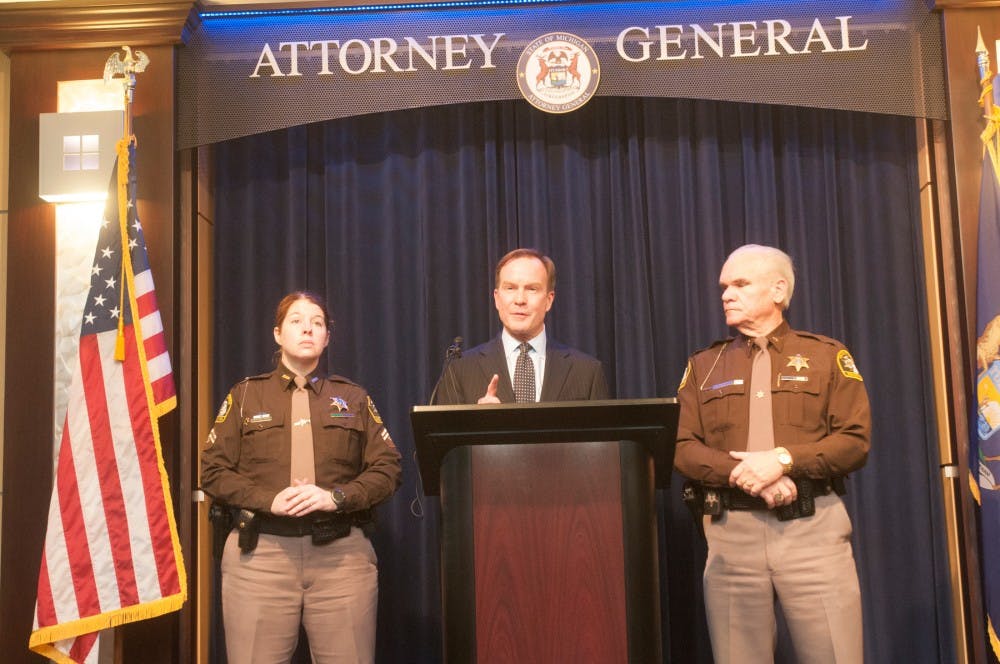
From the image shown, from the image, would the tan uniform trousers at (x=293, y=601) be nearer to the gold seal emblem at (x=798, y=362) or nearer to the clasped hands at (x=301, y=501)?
the clasped hands at (x=301, y=501)

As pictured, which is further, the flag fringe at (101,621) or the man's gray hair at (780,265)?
the flag fringe at (101,621)

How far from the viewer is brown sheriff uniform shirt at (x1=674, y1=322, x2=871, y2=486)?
3.25m

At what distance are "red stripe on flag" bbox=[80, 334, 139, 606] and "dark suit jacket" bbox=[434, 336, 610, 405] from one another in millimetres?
1201

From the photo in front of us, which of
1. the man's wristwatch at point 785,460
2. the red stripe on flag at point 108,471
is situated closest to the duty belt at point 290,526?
the red stripe on flag at point 108,471

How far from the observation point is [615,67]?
14.1ft

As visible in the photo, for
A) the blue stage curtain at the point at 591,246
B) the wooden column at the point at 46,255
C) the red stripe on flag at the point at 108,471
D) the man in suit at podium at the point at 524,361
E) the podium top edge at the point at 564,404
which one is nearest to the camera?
the podium top edge at the point at 564,404

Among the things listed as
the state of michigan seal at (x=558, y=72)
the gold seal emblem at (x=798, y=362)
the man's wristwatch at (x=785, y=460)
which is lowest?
the man's wristwatch at (x=785, y=460)

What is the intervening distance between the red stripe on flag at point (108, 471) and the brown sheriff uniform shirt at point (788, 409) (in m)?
1.95

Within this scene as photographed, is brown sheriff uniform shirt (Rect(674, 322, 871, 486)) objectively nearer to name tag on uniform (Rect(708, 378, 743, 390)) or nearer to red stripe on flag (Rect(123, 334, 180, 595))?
name tag on uniform (Rect(708, 378, 743, 390))

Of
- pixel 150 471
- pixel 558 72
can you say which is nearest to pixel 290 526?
pixel 150 471

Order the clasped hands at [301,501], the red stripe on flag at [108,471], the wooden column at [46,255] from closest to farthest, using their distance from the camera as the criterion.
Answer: the clasped hands at [301,501] → the red stripe on flag at [108,471] → the wooden column at [46,255]

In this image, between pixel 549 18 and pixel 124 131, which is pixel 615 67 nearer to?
pixel 549 18

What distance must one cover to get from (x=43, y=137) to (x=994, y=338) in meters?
3.72

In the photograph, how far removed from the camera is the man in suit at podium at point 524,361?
12.0 feet
